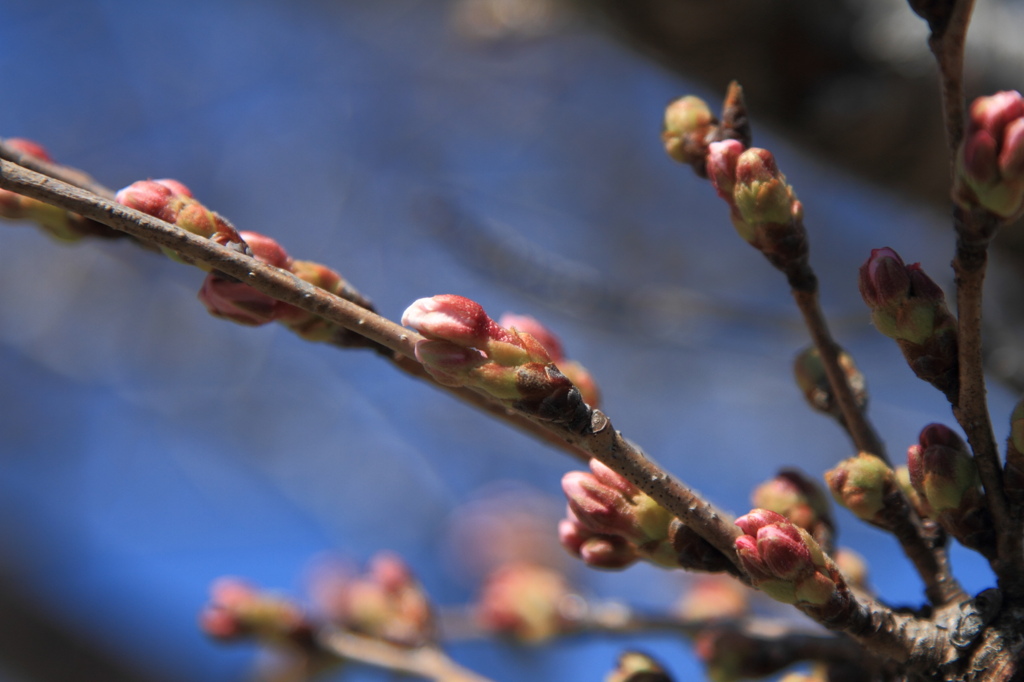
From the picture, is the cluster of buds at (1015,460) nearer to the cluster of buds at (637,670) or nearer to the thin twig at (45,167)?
the cluster of buds at (637,670)

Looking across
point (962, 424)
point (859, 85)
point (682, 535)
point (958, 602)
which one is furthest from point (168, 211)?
point (859, 85)

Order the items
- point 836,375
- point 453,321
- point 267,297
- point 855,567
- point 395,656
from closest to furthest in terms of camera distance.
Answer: point 453,321, point 267,297, point 836,375, point 855,567, point 395,656

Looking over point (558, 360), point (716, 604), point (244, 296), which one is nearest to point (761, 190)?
point (558, 360)

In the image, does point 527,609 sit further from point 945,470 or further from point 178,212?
point 178,212

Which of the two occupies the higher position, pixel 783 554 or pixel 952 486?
pixel 952 486

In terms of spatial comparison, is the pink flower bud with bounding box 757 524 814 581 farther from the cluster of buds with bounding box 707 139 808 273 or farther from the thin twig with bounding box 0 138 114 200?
the thin twig with bounding box 0 138 114 200

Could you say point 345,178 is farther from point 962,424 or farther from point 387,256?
point 962,424

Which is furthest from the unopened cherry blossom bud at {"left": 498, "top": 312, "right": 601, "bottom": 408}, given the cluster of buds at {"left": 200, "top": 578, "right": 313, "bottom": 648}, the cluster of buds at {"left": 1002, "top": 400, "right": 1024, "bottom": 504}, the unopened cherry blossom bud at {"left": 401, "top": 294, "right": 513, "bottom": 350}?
the cluster of buds at {"left": 200, "top": 578, "right": 313, "bottom": 648}
